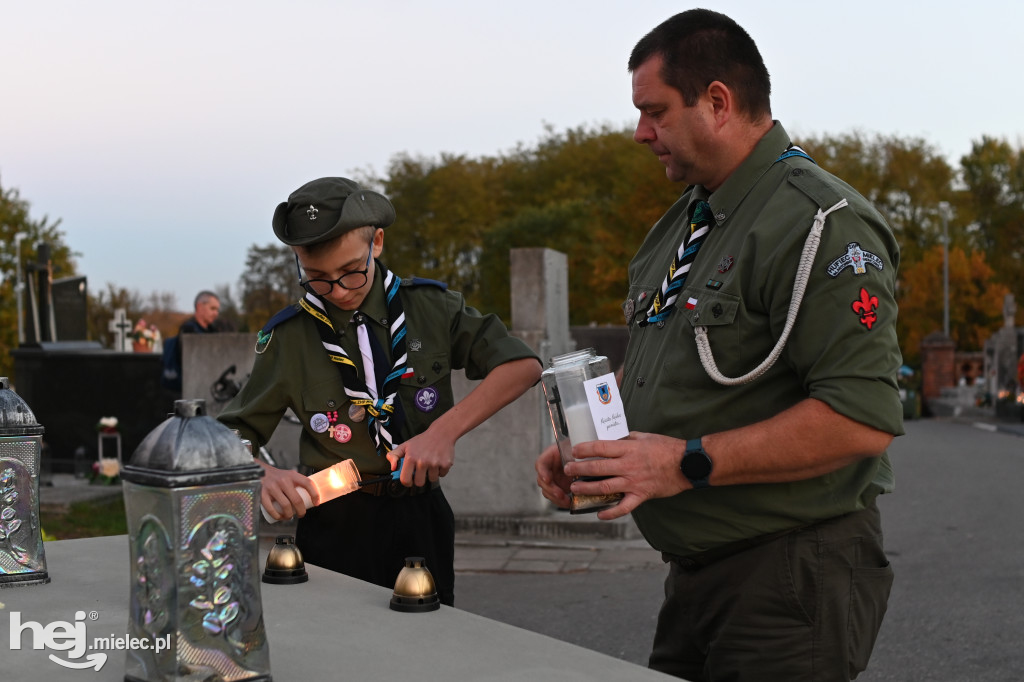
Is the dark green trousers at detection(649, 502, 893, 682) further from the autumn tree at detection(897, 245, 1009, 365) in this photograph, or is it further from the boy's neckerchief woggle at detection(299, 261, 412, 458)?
the autumn tree at detection(897, 245, 1009, 365)

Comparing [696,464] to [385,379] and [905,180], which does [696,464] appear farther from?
[905,180]

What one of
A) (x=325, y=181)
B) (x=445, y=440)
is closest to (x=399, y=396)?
(x=445, y=440)

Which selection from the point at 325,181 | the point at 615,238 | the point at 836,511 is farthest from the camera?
the point at 615,238

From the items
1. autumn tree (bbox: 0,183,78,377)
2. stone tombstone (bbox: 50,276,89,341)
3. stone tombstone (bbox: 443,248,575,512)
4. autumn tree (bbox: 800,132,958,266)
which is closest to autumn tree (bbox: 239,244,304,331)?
autumn tree (bbox: 0,183,78,377)

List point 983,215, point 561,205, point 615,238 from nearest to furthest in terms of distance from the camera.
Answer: point 615,238, point 561,205, point 983,215

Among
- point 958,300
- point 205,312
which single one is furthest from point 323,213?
point 958,300

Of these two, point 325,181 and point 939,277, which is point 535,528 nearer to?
point 325,181

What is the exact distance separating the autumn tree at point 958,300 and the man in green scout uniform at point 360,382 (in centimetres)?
4907

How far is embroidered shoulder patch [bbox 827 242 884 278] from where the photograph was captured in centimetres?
231

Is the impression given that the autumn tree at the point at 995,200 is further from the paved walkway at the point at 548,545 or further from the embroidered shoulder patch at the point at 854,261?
the embroidered shoulder patch at the point at 854,261

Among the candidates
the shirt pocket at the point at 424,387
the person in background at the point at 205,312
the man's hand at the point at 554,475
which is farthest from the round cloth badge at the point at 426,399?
the person in background at the point at 205,312

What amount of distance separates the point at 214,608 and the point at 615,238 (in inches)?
1802

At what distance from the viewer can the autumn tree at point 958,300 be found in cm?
4966

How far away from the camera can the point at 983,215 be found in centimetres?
6059
